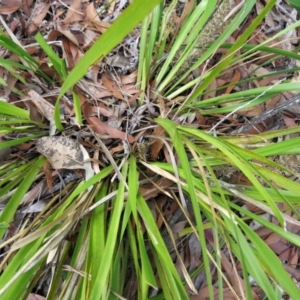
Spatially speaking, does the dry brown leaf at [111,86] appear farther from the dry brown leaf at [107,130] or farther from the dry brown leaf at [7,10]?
the dry brown leaf at [7,10]

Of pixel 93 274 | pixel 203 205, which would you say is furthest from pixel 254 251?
pixel 93 274

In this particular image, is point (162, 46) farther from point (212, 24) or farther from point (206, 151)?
→ point (206, 151)

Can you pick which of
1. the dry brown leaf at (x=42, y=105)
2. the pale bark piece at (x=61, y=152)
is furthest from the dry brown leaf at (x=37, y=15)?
the pale bark piece at (x=61, y=152)

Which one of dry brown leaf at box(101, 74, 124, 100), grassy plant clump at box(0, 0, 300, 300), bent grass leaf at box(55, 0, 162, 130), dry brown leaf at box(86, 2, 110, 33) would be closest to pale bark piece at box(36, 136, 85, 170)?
grassy plant clump at box(0, 0, 300, 300)

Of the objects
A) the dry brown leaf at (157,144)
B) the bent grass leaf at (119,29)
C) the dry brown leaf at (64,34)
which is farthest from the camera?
the dry brown leaf at (64,34)

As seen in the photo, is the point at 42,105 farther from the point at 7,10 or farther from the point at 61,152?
the point at 7,10

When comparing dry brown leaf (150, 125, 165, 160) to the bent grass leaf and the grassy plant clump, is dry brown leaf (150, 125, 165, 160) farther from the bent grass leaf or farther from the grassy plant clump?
the bent grass leaf

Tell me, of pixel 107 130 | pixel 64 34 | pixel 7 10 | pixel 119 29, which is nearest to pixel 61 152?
pixel 107 130
